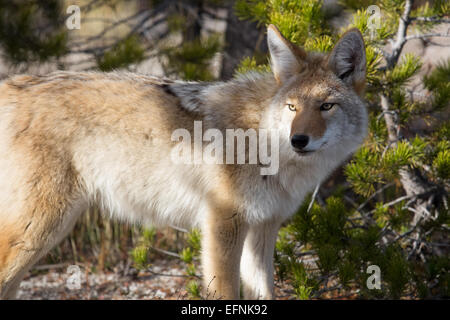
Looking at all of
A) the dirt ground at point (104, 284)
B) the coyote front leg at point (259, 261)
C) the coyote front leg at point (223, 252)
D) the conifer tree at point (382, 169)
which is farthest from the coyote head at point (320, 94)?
the dirt ground at point (104, 284)

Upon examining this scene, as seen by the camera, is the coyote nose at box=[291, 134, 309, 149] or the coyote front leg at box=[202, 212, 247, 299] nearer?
the coyote nose at box=[291, 134, 309, 149]

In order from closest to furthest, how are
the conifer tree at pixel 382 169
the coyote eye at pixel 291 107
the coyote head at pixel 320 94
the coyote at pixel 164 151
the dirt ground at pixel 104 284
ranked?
the coyote head at pixel 320 94, the coyote eye at pixel 291 107, the coyote at pixel 164 151, the conifer tree at pixel 382 169, the dirt ground at pixel 104 284

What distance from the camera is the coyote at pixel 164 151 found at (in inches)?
137

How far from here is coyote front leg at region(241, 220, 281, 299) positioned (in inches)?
159

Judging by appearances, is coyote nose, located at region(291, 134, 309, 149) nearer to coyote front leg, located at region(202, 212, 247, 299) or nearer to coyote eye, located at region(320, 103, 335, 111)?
coyote eye, located at region(320, 103, 335, 111)

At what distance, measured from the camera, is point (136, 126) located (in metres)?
3.75

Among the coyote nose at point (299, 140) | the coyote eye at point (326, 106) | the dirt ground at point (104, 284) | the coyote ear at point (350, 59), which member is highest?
the coyote ear at point (350, 59)

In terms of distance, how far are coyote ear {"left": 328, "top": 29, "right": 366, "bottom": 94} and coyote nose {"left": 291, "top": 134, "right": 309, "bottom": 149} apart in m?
0.68

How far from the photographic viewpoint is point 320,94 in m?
3.32

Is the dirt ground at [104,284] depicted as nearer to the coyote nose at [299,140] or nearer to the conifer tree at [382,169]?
the conifer tree at [382,169]

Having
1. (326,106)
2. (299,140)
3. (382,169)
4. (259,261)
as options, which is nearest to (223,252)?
(259,261)

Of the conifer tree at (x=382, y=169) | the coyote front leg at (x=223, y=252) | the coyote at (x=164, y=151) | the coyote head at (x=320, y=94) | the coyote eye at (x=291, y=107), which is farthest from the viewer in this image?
the conifer tree at (x=382, y=169)

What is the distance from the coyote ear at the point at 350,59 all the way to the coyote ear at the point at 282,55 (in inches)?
9.8

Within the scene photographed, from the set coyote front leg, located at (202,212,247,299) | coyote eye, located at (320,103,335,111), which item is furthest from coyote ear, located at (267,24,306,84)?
coyote front leg, located at (202,212,247,299)
